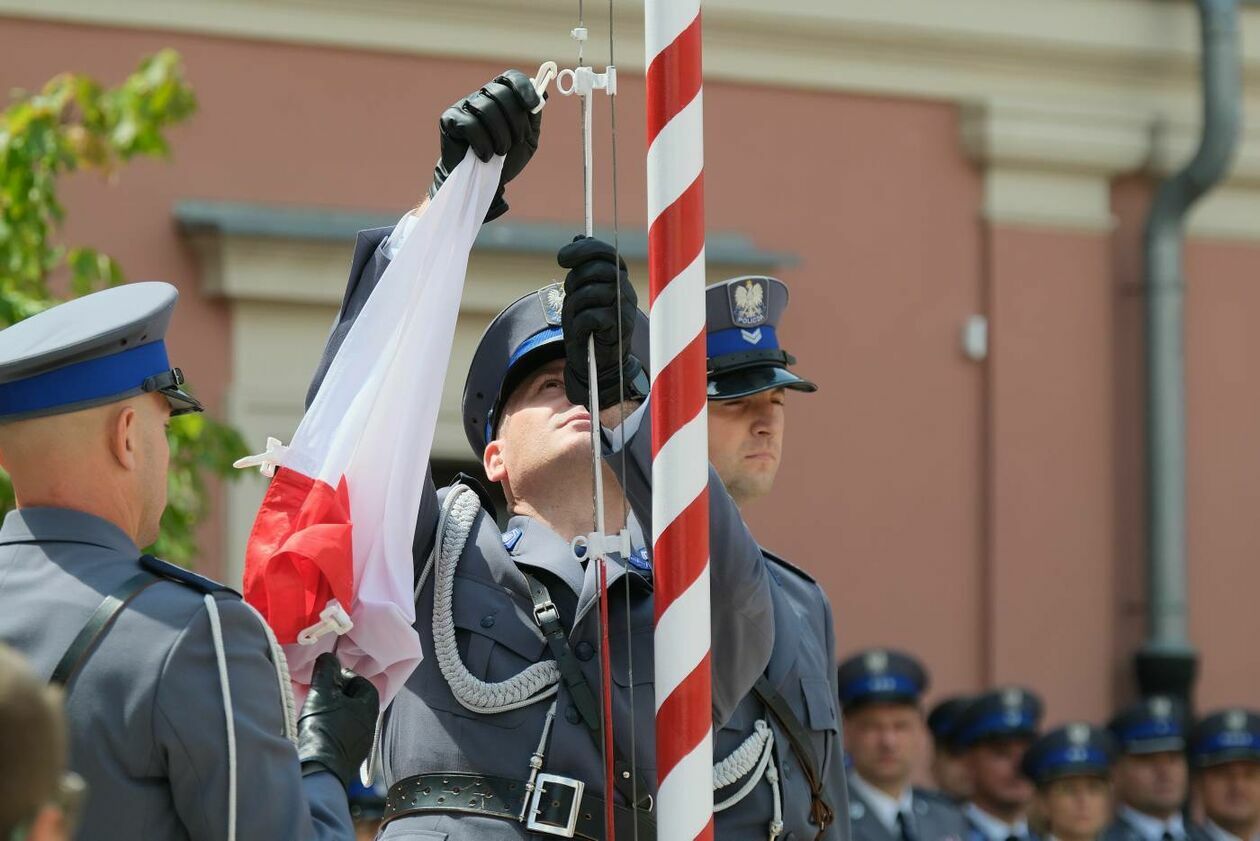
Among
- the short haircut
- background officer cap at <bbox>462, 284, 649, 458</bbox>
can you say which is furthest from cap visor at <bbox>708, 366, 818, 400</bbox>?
the short haircut

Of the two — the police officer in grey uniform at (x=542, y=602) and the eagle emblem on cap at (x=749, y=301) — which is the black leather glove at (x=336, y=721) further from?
the eagle emblem on cap at (x=749, y=301)

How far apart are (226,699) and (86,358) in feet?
1.63

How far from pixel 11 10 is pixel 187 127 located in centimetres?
70

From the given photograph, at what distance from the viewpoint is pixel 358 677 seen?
3387 millimetres

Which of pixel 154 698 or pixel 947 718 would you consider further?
pixel 947 718

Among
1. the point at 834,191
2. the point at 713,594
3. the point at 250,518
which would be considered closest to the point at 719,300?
the point at 713,594

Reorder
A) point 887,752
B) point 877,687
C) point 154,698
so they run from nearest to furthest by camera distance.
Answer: point 154,698, point 887,752, point 877,687

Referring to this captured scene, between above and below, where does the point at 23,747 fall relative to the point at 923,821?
above

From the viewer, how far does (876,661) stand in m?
7.74

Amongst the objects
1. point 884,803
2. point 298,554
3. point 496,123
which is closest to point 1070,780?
point 884,803

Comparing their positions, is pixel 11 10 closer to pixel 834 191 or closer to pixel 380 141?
pixel 380 141

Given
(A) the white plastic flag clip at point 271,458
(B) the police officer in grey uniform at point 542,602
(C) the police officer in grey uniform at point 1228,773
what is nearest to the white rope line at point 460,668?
(B) the police officer in grey uniform at point 542,602

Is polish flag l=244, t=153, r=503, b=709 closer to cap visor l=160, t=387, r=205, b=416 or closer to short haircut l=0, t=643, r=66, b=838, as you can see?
cap visor l=160, t=387, r=205, b=416

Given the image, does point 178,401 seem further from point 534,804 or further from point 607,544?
point 534,804
